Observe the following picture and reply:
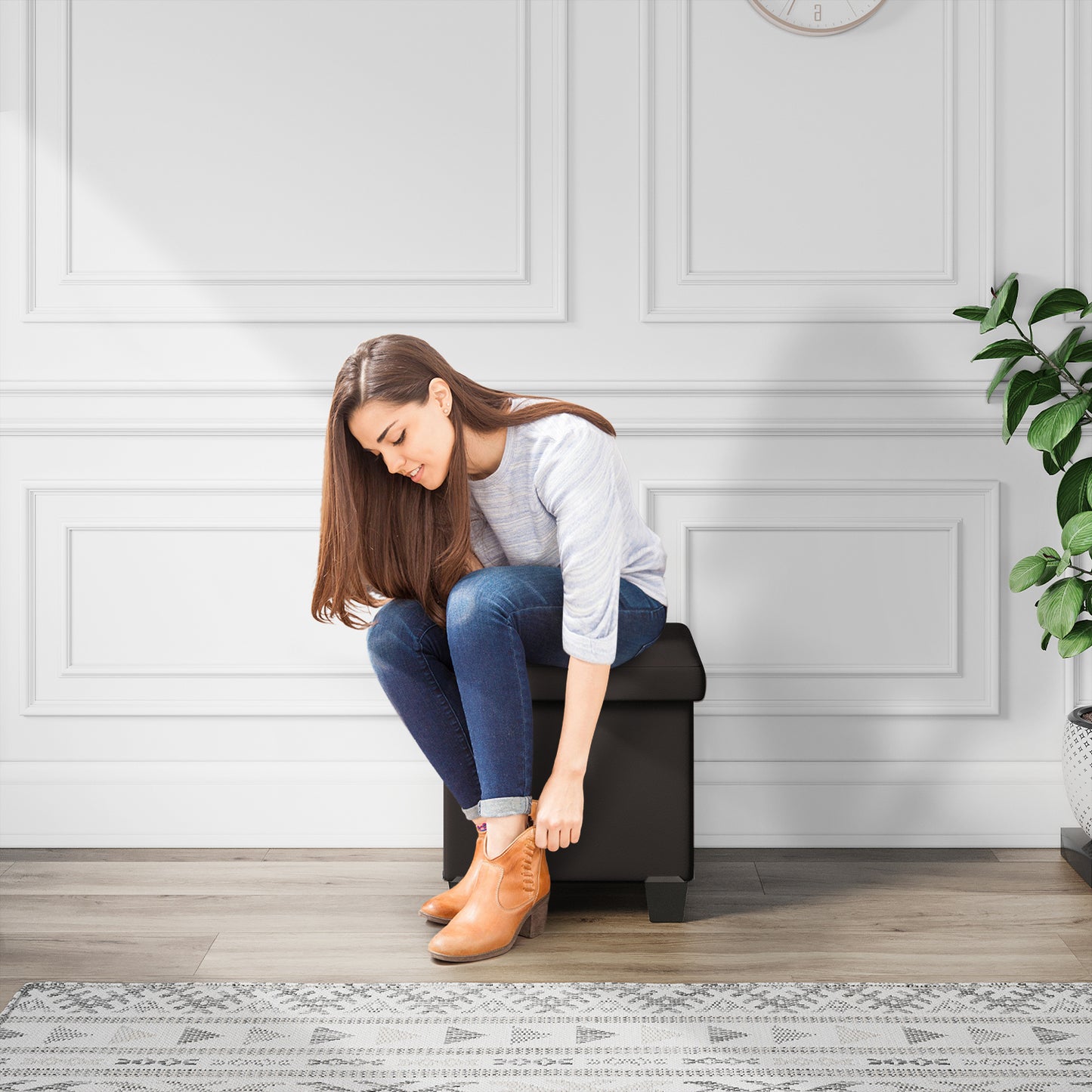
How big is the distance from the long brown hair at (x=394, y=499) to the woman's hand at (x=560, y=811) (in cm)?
30

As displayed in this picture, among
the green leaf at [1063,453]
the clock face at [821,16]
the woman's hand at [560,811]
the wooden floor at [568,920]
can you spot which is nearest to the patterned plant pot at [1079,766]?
the wooden floor at [568,920]

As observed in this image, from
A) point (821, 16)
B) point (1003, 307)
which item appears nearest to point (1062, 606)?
point (1003, 307)

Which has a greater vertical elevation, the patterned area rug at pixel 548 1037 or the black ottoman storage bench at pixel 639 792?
the black ottoman storage bench at pixel 639 792

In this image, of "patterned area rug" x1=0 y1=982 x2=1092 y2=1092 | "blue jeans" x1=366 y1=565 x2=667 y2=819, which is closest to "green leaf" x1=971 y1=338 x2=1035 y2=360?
"blue jeans" x1=366 y1=565 x2=667 y2=819

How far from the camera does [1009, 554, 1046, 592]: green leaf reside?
67.5 inches

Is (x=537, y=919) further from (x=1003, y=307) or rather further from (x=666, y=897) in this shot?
(x=1003, y=307)

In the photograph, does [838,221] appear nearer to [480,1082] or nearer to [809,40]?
[809,40]

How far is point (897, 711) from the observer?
2.01 m

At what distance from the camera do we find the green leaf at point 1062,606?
1646 millimetres

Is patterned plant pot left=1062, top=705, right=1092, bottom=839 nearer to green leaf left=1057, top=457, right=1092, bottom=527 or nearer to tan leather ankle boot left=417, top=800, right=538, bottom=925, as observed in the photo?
green leaf left=1057, top=457, right=1092, bottom=527

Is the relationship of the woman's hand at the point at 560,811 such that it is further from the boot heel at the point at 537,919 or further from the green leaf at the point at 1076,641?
the green leaf at the point at 1076,641

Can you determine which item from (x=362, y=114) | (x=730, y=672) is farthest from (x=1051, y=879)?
(x=362, y=114)

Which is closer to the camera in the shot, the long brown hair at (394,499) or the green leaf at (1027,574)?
the long brown hair at (394,499)

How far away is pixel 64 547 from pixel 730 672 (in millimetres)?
→ 1293
